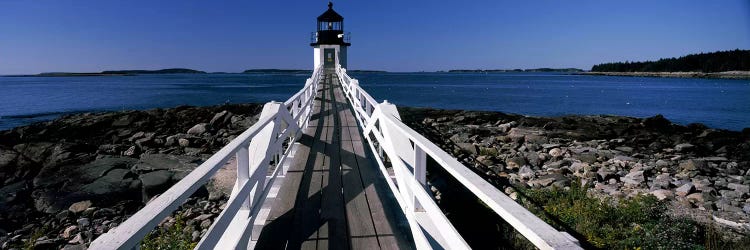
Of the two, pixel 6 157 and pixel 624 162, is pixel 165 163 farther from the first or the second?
pixel 624 162

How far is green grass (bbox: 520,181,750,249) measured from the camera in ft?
18.9

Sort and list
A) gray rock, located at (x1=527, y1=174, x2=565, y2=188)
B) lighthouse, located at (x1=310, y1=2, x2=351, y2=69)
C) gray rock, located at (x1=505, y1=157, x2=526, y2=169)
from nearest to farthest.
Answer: gray rock, located at (x1=527, y1=174, x2=565, y2=188) → gray rock, located at (x1=505, y1=157, x2=526, y2=169) → lighthouse, located at (x1=310, y1=2, x2=351, y2=69)

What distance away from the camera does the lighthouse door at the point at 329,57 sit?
35.7m

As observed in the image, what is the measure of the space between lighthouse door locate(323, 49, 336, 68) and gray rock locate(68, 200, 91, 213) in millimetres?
27712

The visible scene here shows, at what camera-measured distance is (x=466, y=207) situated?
8328 millimetres

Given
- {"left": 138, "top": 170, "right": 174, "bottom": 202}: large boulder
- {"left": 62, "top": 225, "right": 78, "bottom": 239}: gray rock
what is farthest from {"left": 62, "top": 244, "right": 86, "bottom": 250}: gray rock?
{"left": 138, "top": 170, "right": 174, "bottom": 202}: large boulder

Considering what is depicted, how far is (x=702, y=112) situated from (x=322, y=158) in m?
46.4

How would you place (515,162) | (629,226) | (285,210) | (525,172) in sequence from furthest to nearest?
(515,162), (525,172), (629,226), (285,210)

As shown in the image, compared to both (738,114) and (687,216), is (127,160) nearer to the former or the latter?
(687,216)

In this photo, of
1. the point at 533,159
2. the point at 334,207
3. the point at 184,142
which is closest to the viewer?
the point at 334,207

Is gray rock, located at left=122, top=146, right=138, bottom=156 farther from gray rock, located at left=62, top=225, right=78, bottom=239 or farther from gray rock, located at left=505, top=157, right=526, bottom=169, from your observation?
gray rock, located at left=505, top=157, right=526, bottom=169

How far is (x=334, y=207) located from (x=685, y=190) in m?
7.70

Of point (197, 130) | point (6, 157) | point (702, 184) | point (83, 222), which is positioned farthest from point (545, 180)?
point (6, 157)

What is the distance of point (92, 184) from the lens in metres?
10.1
